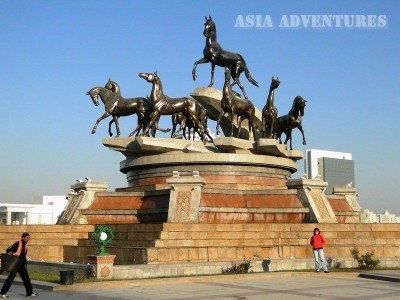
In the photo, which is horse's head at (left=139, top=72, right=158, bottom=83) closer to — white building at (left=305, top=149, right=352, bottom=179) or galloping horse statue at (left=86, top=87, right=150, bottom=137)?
galloping horse statue at (left=86, top=87, right=150, bottom=137)

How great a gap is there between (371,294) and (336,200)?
13339mm

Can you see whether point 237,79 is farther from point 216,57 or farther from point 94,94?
point 94,94

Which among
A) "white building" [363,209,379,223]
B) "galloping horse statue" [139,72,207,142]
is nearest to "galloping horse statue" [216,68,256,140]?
"galloping horse statue" [139,72,207,142]

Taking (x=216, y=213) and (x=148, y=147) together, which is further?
(x=148, y=147)

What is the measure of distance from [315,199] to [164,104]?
8.18m

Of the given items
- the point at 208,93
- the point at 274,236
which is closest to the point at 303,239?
the point at 274,236

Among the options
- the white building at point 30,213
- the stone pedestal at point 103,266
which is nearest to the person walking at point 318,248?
the stone pedestal at point 103,266

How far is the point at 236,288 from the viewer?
12.8 metres

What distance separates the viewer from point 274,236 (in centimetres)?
1941

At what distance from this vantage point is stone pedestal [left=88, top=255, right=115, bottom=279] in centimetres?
1359

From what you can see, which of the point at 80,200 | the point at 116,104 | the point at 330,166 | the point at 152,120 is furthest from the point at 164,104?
the point at 330,166

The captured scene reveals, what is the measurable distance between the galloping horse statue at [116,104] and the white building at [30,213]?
27.6m

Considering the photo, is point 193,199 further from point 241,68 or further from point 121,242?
point 241,68

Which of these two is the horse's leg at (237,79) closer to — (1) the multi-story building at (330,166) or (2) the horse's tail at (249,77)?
(2) the horse's tail at (249,77)
